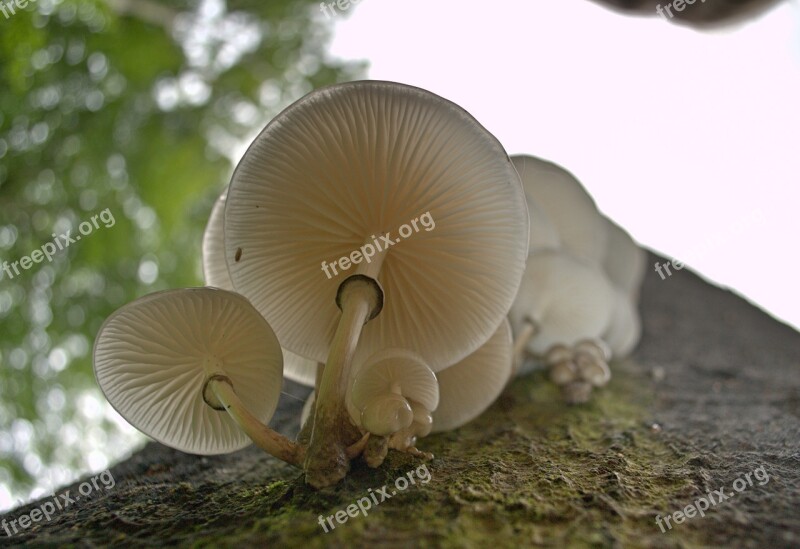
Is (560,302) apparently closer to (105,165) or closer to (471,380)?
(471,380)

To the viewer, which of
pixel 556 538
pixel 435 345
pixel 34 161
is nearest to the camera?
pixel 556 538

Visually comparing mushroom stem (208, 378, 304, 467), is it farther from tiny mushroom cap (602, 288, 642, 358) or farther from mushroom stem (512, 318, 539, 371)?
tiny mushroom cap (602, 288, 642, 358)

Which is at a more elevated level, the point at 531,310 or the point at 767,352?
the point at 531,310

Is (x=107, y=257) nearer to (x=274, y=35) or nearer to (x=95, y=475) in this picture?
(x=274, y=35)

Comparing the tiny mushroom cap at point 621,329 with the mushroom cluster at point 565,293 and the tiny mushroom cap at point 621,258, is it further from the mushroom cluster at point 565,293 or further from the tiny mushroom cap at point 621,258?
the tiny mushroom cap at point 621,258

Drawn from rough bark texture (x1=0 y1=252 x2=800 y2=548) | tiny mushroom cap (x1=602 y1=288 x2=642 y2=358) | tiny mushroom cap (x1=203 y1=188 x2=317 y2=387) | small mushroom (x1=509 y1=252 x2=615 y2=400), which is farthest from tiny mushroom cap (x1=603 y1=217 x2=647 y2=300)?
tiny mushroom cap (x1=203 y1=188 x2=317 y2=387)

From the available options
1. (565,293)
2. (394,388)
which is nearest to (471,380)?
(394,388)

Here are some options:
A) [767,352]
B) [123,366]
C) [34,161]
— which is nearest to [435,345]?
[123,366]

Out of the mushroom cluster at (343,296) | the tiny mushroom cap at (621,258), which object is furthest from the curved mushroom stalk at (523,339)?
the tiny mushroom cap at (621,258)
